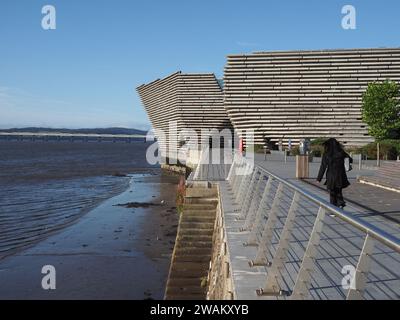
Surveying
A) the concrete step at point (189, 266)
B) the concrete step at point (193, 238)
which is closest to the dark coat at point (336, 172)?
the concrete step at point (189, 266)

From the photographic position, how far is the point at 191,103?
182 feet

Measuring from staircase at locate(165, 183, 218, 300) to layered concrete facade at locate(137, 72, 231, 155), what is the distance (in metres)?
41.5

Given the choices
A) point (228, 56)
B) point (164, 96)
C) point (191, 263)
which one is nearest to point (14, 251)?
point (191, 263)

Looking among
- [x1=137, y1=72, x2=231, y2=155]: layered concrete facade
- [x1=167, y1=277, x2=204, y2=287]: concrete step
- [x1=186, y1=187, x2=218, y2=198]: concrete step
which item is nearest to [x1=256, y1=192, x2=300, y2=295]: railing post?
[x1=167, y1=277, x2=204, y2=287]: concrete step

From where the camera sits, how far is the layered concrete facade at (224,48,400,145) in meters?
41.6

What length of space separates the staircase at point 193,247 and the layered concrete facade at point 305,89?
3103 centimetres

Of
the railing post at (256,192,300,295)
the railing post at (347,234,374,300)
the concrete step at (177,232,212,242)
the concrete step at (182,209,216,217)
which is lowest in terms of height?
the concrete step at (177,232,212,242)

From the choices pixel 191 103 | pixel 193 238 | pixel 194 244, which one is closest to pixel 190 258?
pixel 194 244

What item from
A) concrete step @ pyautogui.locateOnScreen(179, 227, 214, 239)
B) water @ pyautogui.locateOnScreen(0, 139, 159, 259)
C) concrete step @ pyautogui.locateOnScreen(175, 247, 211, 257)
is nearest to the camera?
concrete step @ pyautogui.locateOnScreen(175, 247, 211, 257)

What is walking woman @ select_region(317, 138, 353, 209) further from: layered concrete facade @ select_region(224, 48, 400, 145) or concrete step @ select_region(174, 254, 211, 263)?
layered concrete facade @ select_region(224, 48, 400, 145)

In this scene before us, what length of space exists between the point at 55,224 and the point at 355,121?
2923cm

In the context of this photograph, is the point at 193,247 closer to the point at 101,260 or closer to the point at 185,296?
the point at 185,296

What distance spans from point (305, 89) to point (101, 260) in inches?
1235

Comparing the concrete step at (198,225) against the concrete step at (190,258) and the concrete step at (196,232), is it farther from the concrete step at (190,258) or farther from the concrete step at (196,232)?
the concrete step at (190,258)
